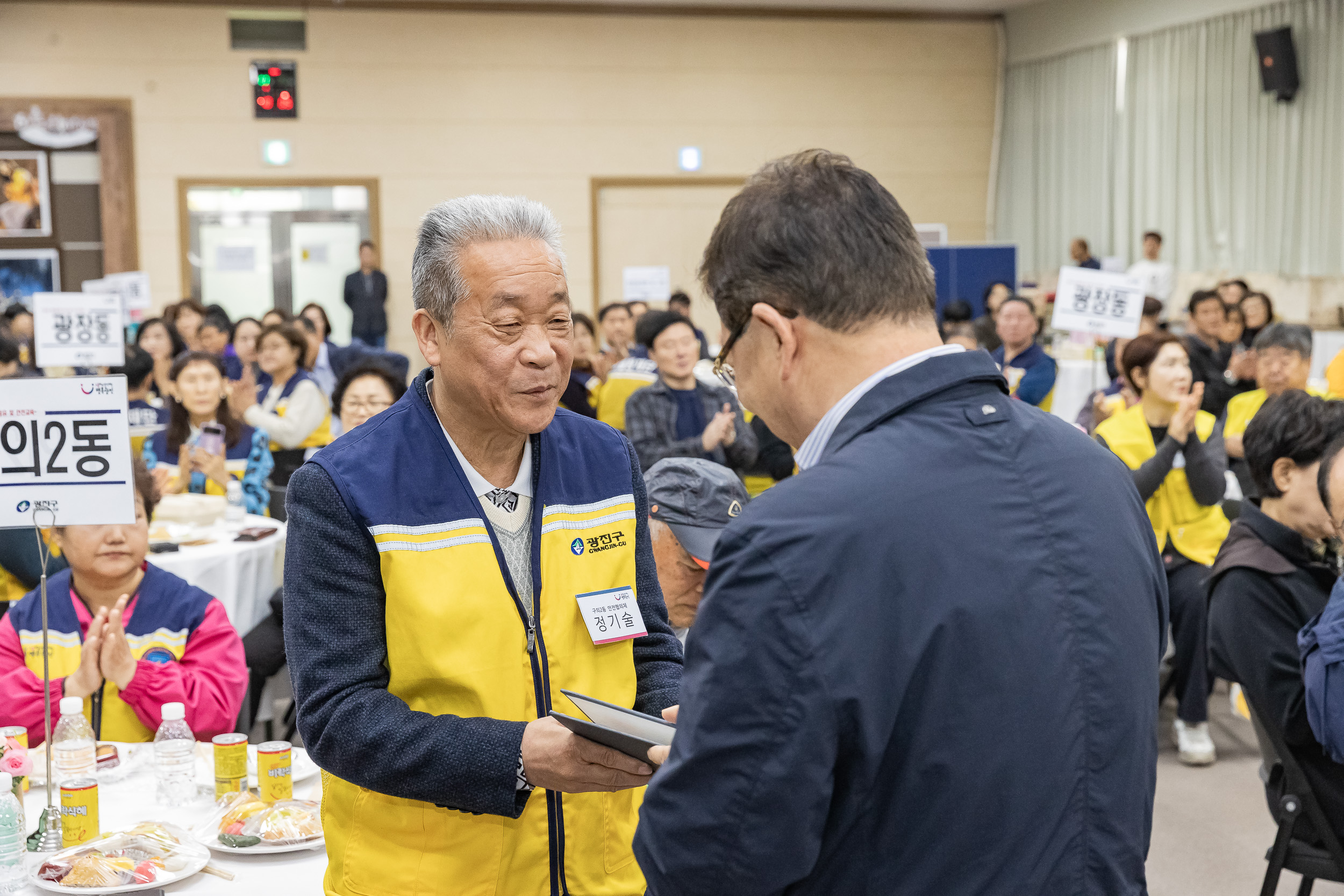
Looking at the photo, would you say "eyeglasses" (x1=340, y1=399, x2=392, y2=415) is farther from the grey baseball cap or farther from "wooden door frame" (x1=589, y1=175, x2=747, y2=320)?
"wooden door frame" (x1=589, y1=175, x2=747, y2=320)

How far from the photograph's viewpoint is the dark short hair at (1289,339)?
18.1 ft

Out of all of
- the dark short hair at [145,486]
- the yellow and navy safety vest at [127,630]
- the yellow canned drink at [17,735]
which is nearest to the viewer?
the yellow canned drink at [17,735]

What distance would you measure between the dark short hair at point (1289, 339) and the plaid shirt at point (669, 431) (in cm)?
242

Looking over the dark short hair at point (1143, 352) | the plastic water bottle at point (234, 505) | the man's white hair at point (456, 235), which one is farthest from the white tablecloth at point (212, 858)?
the dark short hair at point (1143, 352)

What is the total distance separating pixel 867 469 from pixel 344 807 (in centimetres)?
88

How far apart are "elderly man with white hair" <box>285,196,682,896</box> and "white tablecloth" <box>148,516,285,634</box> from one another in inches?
115

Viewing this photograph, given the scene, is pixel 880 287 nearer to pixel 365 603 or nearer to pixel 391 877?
pixel 365 603

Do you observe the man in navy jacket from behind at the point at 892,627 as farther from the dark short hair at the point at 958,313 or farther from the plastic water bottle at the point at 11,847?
the dark short hair at the point at 958,313

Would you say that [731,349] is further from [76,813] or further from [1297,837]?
[1297,837]

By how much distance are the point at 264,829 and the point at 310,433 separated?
4.26 meters

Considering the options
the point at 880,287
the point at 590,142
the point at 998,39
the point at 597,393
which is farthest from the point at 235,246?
the point at 880,287

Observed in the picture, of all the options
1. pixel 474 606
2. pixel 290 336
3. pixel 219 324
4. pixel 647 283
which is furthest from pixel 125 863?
pixel 647 283

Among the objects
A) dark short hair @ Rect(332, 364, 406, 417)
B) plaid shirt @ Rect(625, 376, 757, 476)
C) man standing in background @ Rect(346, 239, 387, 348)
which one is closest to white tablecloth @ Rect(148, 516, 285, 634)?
dark short hair @ Rect(332, 364, 406, 417)

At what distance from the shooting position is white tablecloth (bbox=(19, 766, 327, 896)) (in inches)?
72.5
